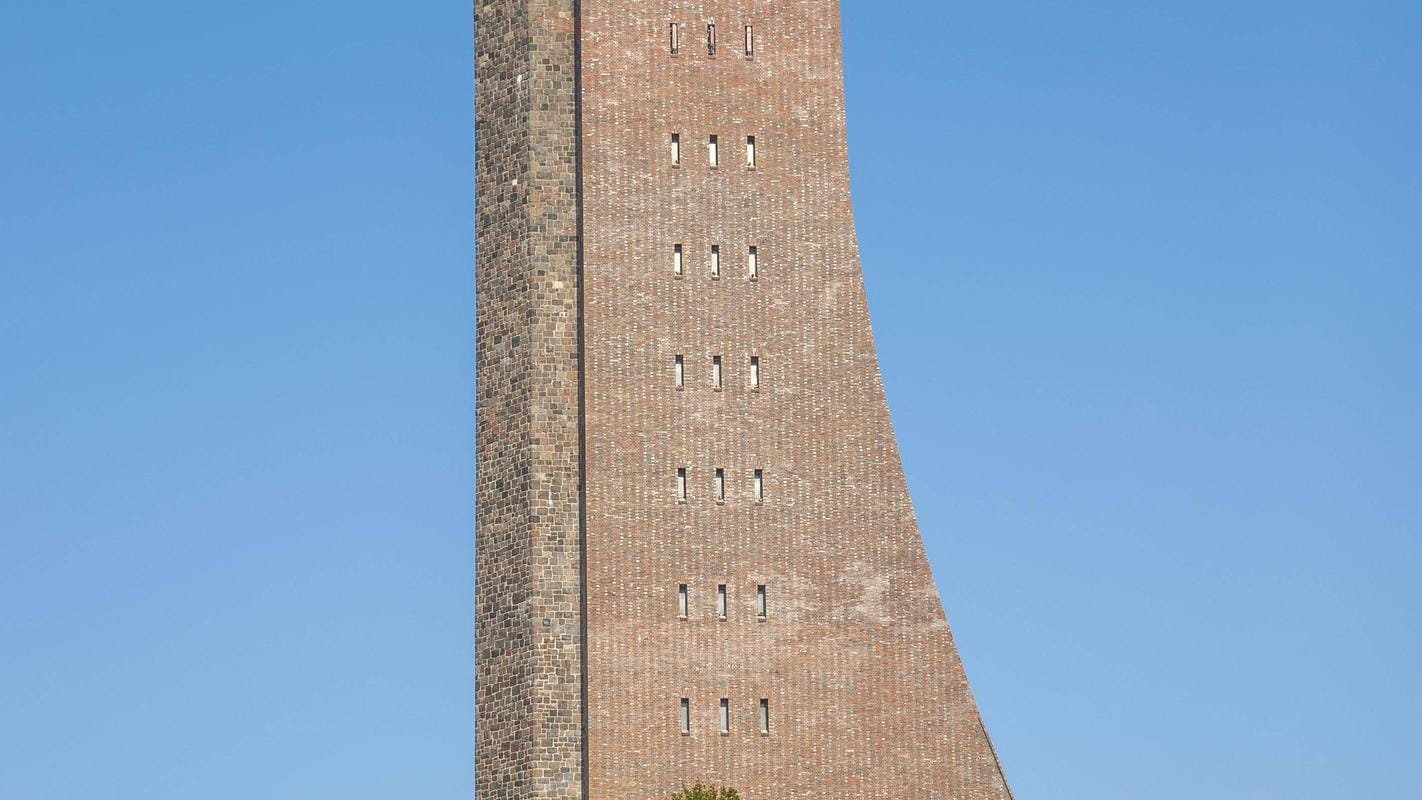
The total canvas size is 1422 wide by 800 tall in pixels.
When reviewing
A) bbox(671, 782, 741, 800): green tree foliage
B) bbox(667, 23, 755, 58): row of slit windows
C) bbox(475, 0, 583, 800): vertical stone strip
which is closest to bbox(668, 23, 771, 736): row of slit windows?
bbox(667, 23, 755, 58): row of slit windows

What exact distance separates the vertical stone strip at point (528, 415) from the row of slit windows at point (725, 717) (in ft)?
7.04

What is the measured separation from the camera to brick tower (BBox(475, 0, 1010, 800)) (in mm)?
59875

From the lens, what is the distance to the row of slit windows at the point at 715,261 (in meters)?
61.6

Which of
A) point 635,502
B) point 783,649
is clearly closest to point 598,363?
point 635,502

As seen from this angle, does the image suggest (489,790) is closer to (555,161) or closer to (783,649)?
(783,649)

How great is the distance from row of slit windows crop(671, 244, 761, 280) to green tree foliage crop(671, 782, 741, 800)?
10749 millimetres

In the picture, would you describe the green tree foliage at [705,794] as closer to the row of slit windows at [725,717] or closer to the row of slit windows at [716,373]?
the row of slit windows at [725,717]

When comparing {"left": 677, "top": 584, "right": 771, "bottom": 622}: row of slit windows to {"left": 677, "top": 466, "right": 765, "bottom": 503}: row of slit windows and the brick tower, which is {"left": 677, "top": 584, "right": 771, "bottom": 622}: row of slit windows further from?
{"left": 677, "top": 466, "right": 765, "bottom": 503}: row of slit windows

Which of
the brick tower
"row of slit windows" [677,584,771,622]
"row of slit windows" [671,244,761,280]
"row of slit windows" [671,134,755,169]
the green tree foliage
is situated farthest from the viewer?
"row of slit windows" [671,134,755,169]

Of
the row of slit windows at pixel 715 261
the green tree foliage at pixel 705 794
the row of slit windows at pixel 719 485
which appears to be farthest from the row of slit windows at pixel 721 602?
the row of slit windows at pixel 715 261

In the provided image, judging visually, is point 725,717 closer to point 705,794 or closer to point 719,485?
point 705,794

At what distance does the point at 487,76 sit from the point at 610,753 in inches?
609

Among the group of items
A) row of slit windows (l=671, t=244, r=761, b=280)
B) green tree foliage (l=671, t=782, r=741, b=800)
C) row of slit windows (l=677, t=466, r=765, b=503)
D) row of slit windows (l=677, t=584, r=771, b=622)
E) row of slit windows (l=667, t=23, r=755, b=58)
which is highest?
row of slit windows (l=667, t=23, r=755, b=58)

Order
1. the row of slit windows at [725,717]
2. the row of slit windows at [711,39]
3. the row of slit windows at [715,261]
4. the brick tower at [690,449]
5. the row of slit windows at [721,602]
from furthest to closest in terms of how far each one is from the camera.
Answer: the row of slit windows at [711,39], the row of slit windows at [715,261], the row of slit windows at [721,602], the brick tower at [690,449], the row of slit windows at [725,717]
